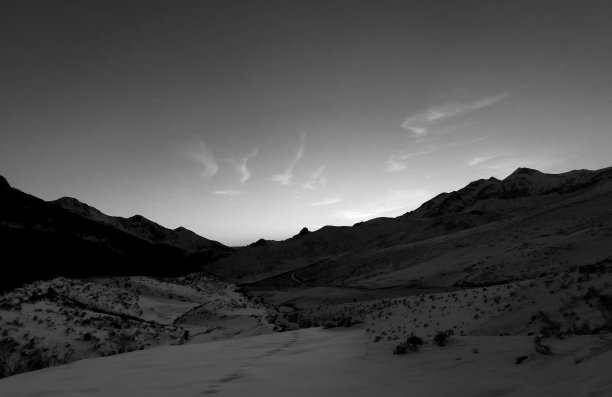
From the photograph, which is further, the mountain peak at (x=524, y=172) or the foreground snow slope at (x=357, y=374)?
the mountain peak at (x=524, y=172)

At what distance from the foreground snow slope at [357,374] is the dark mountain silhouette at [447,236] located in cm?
3127

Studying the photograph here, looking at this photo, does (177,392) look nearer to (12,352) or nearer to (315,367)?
(315,367)

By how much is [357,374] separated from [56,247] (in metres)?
41.5

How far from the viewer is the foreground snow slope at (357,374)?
3922 mm

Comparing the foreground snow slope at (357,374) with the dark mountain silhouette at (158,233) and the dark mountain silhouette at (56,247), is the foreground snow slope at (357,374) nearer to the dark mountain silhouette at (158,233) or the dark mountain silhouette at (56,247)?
the dark mountain silhouette at (56,247)

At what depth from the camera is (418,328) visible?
16828 millimetres

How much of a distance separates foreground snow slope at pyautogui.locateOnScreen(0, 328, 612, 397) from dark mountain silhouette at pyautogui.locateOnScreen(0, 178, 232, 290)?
75.1 feet

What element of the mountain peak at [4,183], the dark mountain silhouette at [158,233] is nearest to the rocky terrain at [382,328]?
the mountain peak at [4,183]

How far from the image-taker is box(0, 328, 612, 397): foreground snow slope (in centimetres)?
392

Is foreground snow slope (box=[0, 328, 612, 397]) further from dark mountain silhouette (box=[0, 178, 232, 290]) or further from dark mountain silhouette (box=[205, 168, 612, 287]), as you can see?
dark mountain silhouette (box=[205, 168, 612, 287])

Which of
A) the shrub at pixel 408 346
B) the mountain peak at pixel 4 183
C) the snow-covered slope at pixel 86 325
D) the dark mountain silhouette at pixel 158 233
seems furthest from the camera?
the dark mountain silhouette at pixel 158 233

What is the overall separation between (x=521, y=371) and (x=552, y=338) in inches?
65.0

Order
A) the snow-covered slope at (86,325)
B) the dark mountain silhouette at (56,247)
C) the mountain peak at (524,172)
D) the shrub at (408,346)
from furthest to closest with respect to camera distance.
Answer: the mountain peak at (524,172) < the dark mountain silhouette at (56,247) < the snow-covered slope at (86,325) < the shrub at (408,346)

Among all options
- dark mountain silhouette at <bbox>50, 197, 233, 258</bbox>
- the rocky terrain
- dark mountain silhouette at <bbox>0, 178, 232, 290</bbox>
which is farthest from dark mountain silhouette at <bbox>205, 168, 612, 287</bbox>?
dark mountain silhouette at <bbox>0, 178, 232, 290</bbox>
